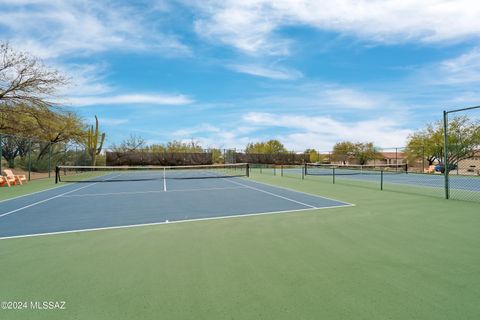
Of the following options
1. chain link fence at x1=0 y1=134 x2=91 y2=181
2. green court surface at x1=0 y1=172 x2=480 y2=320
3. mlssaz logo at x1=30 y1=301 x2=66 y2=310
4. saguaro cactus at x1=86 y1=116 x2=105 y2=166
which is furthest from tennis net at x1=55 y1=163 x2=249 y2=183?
mlssaz logo at x1=30 y1=301 x2=66 y2=310

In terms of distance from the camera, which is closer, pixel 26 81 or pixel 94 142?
pixel 26 81

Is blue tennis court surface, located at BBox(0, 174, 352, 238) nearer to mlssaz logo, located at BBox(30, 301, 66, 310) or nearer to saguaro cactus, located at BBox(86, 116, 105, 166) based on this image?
mlssaz logo, located at BBox(30, 301, 66, 310)

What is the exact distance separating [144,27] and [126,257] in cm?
1136

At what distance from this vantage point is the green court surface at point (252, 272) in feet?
6.95

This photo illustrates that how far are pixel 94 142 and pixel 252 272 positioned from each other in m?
29.4

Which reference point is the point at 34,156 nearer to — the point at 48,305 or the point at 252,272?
the point at 48,305

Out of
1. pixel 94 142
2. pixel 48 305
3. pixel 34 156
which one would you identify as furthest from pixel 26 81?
pixel 48 305

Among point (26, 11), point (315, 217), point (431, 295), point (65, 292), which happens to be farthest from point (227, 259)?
point (26, 11)

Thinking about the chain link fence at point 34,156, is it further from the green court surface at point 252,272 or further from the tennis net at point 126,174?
the green court surface at point 252,272

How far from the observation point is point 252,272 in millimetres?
2805

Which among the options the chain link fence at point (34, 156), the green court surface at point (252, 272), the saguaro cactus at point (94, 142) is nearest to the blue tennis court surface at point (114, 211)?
the green court surface at point (252, 272)

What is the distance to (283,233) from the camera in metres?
4.30

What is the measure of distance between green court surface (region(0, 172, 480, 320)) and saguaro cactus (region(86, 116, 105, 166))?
2549 centimetres

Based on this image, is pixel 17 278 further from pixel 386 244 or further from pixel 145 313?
pixel 386 244
